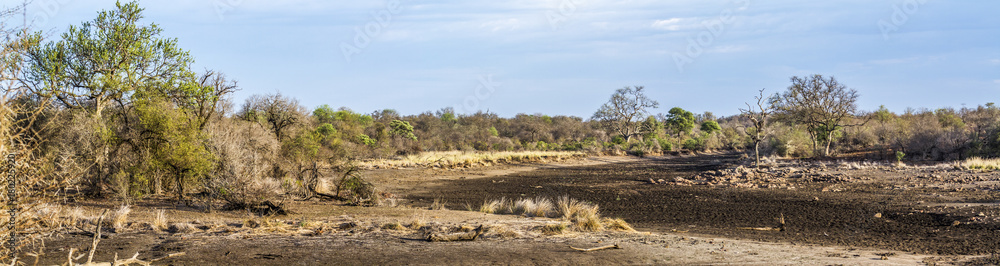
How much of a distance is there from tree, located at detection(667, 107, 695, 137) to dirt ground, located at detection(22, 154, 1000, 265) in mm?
43990

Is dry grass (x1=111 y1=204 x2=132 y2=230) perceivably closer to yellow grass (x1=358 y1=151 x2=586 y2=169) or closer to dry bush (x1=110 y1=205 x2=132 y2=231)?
dry bush (x1=110 y1=205 x2=132 y2=231)

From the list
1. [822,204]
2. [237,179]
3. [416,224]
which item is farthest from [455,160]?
[416,224]

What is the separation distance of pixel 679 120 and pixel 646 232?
5574 centimetres

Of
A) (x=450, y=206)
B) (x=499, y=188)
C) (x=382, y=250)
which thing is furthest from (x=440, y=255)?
(x=499, y=188)

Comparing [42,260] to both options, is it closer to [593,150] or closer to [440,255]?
[440,255]

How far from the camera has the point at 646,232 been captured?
35.5 ft

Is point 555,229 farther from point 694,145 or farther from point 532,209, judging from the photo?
point 694,145

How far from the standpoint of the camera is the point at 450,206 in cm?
1662

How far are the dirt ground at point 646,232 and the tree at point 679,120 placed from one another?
44.0m

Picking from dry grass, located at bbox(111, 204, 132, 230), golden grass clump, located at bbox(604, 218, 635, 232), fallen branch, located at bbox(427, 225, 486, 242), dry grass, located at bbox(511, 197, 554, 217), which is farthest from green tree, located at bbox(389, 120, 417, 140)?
fallen branch, located at bbox(427, 225, 486, 242)

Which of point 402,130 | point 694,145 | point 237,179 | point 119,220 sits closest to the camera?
point 119,220

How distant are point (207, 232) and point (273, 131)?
10.2m

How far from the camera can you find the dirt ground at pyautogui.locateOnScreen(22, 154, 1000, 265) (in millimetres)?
8062

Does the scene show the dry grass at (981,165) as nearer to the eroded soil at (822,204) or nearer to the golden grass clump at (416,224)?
the eroded soil at (822,204)
